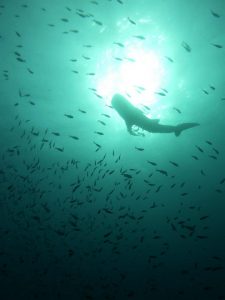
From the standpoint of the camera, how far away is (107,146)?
2228 cm

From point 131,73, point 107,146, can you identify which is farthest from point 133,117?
point 107,146

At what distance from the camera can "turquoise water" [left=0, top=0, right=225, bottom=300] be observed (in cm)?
1388

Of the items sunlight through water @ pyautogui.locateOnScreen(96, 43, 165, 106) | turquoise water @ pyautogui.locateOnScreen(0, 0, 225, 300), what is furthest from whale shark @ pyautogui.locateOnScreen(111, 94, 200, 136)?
sunlight through water @ pyautogui.locateOnScreen(96, 43, 165, 106)

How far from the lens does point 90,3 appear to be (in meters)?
12.9

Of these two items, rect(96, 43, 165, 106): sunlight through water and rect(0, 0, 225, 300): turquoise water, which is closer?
rect(0, 0, 225, 300): turquoise water

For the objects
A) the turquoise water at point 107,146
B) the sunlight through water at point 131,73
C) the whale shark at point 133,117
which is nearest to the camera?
the whale shark at point 133,117

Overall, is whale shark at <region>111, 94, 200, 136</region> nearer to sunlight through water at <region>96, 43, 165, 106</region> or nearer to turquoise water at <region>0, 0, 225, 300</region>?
turquoise water at <region>0, 0, 225, 300</region>

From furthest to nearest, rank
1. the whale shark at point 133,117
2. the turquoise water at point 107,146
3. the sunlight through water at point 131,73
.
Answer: the sunlight through water at point 131,73 → the turquoise water at point 107,146 → the whale shark at point 133,117

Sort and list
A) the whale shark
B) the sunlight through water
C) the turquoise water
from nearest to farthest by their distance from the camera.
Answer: the whale shark < the turquoise water < the sunlight through water

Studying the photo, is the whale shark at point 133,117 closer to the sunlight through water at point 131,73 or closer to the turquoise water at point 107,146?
the turquoise water at point 107,146

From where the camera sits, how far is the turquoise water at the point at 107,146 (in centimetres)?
1388

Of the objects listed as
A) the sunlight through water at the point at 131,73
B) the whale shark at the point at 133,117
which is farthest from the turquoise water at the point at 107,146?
the whale shark at the point at 133,117

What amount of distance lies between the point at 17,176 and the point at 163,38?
19.9 m

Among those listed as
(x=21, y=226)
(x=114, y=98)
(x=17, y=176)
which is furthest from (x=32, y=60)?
(x=21, y=226)
